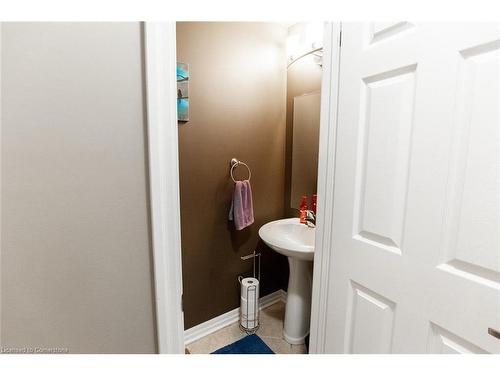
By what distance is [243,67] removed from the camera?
5.77ft

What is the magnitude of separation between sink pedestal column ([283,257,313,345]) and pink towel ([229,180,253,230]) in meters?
0.41

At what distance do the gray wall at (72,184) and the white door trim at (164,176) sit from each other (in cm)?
3

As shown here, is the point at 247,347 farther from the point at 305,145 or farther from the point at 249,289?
the point at 305,145

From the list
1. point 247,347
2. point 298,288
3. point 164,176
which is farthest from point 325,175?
point 247,347

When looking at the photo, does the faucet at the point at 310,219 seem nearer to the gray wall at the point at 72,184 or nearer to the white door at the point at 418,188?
the white door at the point at 418,188

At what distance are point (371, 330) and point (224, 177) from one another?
48.4 inches

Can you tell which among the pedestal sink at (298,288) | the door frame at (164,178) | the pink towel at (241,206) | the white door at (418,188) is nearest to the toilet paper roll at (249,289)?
the pedestal sink at (298,288)

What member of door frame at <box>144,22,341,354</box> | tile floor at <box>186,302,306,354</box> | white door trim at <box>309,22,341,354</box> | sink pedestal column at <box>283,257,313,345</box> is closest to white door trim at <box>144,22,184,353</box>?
door frame at <box>144,22,341,354</box>

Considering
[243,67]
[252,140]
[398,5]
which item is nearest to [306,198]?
[252,140]

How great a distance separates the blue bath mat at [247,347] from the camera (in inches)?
64.8

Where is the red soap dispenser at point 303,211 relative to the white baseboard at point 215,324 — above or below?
above

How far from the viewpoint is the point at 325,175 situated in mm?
1037

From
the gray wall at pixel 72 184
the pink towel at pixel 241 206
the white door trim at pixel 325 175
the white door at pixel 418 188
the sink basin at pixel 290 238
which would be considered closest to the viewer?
the gray wall at pixel 72 184

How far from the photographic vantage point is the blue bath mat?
1646mm
